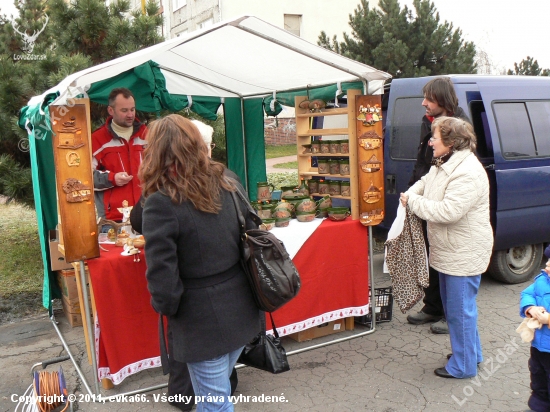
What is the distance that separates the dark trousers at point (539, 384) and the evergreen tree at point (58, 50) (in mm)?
4975

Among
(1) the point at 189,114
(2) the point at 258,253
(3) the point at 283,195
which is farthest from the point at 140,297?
(1) the point at 189,114

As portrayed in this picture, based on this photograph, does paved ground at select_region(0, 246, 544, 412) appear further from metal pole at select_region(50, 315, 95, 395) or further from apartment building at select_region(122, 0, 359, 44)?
apartment building at select_region(122, 0, 359, 44)

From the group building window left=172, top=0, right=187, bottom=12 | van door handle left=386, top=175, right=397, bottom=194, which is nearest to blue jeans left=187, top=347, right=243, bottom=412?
van door handle left=386, top=175, right=397, bottom=194

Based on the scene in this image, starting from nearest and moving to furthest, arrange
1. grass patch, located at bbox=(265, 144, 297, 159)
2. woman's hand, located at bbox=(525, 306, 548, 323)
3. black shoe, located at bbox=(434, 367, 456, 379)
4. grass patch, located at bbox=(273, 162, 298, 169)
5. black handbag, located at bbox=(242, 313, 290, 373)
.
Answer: woman's hand, located at bbox=(525, 306, 548, 323) → black handbag, located at bbox=(242, 313, 290, 373) → black shoe, located at bbox=(434, 367, 456, 379) → grass patch, located at bbox=(273, 162, 298, 169) → grass patch, located at bbox=(265, 144, 297, 159)

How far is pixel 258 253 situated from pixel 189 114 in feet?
14.7

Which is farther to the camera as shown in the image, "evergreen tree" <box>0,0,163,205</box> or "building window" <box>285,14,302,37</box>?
"building window" <box>285,14,302,37</box>

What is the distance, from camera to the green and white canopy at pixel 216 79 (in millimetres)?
3451

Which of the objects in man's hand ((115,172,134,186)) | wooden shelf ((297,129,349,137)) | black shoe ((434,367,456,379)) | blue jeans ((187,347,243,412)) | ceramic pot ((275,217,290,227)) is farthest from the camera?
wooden shelf ((297,129,349,137))

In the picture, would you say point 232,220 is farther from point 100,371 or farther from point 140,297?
point 100,371

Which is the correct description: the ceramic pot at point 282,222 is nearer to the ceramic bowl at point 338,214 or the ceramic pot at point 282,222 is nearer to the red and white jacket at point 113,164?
the ceramic bowl at point 338,214

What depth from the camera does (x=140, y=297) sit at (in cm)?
352

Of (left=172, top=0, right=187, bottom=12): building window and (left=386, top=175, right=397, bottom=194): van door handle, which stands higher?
(left=172, top=0, right=187, bottom=12): building window

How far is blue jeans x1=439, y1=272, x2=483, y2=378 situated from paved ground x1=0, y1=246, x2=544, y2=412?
0.45ft

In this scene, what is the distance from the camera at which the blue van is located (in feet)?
16.8
